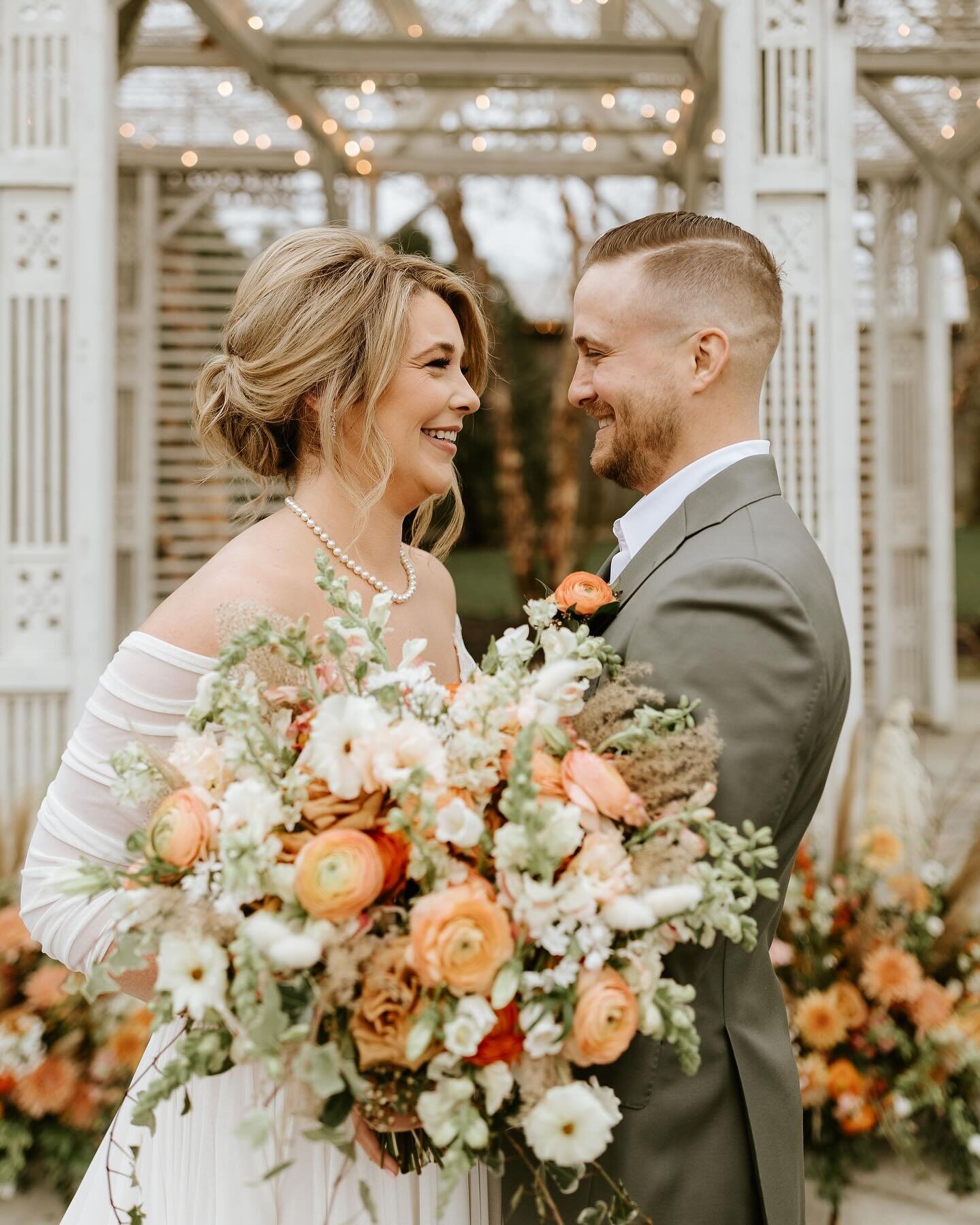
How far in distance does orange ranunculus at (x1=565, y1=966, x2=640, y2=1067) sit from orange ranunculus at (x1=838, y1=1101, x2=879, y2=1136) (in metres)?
2.43

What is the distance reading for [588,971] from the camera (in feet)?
4.20

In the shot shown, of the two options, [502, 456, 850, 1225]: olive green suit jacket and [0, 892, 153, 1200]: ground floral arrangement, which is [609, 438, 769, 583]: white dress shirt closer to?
[502, 456, 850, 1225]: olive green suit jacket

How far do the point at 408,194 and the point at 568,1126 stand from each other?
35.9ft

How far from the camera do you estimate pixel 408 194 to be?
36.5ft

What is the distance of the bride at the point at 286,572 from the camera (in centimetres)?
178

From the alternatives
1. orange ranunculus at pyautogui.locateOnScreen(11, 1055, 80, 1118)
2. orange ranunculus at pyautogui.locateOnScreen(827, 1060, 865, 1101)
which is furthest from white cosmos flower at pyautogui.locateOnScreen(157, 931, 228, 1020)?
orange ranunculus at pyautogui.locateOnScreen(827, 1060, 865, 1101)

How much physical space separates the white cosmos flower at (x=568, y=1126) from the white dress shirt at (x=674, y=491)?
0.97 meters

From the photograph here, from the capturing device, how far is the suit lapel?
1.81 meters

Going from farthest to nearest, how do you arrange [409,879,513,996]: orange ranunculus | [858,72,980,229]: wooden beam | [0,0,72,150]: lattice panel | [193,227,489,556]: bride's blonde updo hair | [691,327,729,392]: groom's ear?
[858,72,980,229]: wooden beam → [0,0,72,150]: lattice panel → [193,227,489,556]: bride's blonde updo hair → [691,327,729,392]: groom's ear → [409,879,513,996]: orange ranunculus

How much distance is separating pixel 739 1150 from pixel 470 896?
0.80 meters

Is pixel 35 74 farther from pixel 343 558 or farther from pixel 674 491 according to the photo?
pixel 674 491

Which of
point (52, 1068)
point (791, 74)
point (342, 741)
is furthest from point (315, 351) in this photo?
point (791, 74)

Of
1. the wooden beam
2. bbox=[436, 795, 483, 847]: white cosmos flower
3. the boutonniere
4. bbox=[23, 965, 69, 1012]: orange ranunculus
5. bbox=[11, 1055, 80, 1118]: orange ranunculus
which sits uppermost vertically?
the wooden beam

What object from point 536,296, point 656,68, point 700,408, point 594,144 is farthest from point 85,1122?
point 536,296
